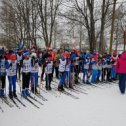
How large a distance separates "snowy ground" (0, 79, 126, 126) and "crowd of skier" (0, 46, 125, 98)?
92 cm

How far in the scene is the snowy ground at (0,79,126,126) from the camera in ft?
25.7

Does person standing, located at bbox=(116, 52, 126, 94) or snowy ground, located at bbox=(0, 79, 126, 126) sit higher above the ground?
person standing, located at bbox=(116, 52, 126, 94)

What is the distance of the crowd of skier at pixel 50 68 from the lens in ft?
34.5

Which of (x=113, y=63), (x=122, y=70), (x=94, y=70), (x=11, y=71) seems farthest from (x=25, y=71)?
(x=113, y=63)

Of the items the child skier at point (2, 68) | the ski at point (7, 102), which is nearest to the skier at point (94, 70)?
the child skier at point (2, 68)

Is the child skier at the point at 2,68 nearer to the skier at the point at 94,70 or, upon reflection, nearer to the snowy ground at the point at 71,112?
the snowy ground at the point at 71,112

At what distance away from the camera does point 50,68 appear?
12.0 meters

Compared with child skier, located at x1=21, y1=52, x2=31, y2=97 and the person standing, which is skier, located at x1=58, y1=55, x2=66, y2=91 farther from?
the person standing

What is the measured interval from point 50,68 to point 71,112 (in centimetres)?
365

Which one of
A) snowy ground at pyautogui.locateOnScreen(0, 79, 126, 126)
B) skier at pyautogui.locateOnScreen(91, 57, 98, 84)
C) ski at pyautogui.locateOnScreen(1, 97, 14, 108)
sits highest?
skier at pyautogui.locateOnScreen(91, 57, 98, 84)

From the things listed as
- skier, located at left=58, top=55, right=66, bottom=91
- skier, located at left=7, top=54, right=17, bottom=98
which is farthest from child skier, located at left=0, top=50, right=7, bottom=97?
skier, located at left=58, top=55, right=66, bottom=91

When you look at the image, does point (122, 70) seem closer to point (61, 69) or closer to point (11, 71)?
point (61, 69)

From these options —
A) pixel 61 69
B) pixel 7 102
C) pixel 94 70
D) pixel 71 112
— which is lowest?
pixel 71 112

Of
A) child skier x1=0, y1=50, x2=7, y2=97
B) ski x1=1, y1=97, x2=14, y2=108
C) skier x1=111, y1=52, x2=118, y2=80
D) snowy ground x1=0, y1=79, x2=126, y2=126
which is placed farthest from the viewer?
skier x1=111, y1=52, x2=118, y2=80
